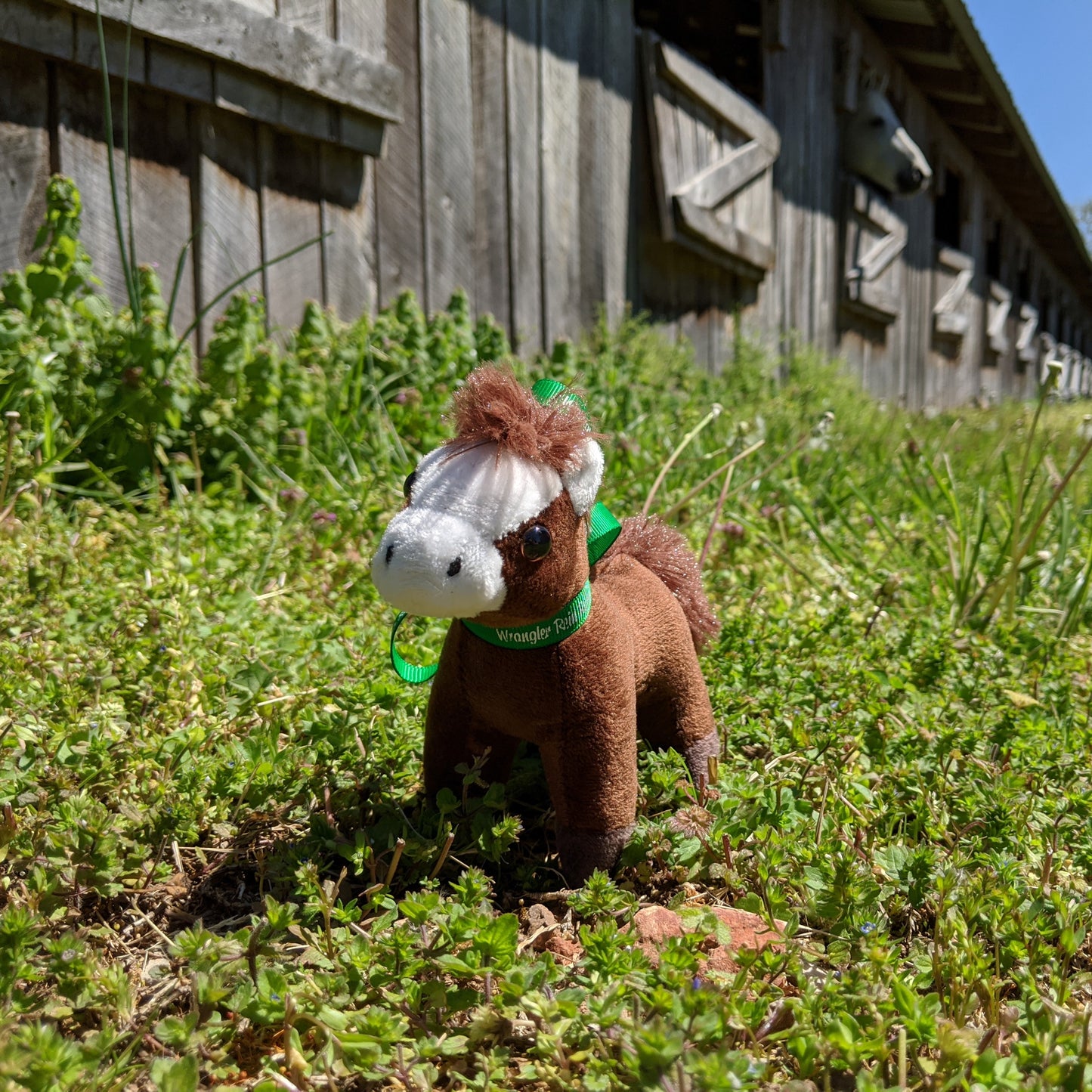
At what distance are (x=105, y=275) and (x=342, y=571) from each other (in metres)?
1.48

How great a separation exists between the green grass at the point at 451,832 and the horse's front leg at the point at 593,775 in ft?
0.20

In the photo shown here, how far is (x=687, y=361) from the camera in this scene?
19.6 feet

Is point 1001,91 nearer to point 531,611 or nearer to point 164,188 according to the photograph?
point 164,188

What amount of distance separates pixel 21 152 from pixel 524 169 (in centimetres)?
267

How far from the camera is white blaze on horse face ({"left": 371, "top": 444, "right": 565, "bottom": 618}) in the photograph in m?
1.22

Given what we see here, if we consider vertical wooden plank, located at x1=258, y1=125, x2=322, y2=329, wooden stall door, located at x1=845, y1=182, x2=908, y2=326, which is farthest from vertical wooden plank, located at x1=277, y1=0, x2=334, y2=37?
wooden stall door, located at x1=845, y1=182, x2=908, y2=326

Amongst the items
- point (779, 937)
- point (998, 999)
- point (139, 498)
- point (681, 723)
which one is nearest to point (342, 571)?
point (139, 498)

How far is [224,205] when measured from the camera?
3.59 m

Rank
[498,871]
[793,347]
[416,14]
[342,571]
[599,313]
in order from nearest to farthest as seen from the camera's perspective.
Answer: [498,871], [342,571], [416,14], [599,313], [793,347]

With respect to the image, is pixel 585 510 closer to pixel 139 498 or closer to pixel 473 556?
pixel 473 556

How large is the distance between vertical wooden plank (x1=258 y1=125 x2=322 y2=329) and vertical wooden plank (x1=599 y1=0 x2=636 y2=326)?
7.14 feet

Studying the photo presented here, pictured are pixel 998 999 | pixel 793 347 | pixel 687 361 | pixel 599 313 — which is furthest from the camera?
pixel 793 347

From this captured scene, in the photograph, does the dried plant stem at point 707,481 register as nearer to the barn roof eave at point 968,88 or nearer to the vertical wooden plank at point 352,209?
the vertical wooden plank at point 352,209

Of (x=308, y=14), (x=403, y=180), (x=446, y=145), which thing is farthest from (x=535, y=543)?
(x=446, y=145)
